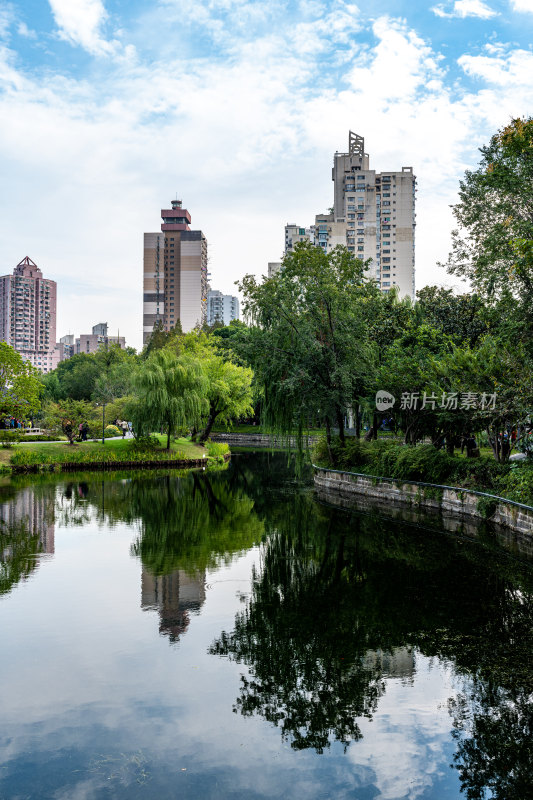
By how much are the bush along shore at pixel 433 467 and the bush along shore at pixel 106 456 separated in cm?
1351

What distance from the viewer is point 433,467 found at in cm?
2238

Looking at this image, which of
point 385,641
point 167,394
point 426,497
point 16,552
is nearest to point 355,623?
point 385,641

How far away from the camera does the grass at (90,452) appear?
37281 millimetres

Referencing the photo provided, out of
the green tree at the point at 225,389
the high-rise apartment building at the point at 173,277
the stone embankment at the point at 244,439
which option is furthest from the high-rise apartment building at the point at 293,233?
the green tree at the point at 225,389

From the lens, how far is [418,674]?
26.3 ft

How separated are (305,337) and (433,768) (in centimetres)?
2050

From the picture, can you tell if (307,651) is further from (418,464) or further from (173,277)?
(173,277)

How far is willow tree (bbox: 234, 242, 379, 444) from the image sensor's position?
1021 inches

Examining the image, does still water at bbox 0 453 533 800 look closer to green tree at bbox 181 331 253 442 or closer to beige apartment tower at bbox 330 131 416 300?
green tree at bbox 181 331 253 442

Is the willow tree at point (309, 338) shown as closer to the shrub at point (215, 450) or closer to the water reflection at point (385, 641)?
the water reflection at point (385, 641)

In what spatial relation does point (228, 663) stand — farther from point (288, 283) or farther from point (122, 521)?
point (288, 283)

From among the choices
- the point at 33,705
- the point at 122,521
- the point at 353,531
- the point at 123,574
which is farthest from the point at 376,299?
the point at 33,705

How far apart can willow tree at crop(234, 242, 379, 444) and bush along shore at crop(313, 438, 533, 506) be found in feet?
7.66

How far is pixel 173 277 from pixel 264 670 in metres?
144
